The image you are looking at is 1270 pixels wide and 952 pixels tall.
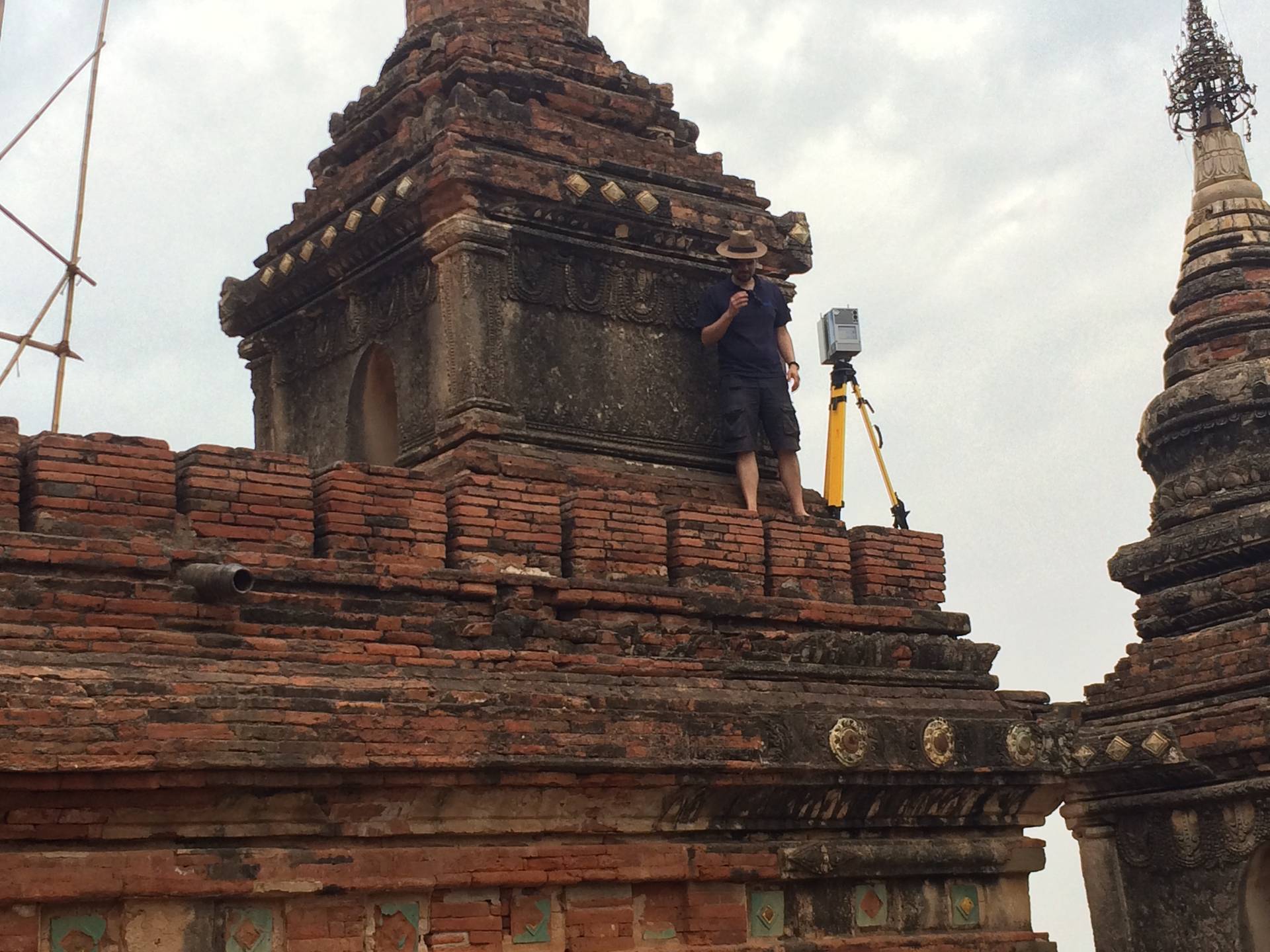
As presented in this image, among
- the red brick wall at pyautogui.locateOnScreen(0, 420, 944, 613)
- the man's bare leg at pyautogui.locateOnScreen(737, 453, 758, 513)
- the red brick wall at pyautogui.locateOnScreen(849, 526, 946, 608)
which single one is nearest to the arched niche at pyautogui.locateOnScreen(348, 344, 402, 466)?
the red brick wall at pyautogui.locateOnScreen(0, 420, 944, 613)

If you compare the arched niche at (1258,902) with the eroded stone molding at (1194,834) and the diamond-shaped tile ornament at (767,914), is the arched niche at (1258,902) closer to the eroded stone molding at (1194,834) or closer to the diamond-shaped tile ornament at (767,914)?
the eroded stone molding at (1194,834)

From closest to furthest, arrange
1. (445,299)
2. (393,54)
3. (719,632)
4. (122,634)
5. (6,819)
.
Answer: (6,819) < (122,634) < (719,632) < (445,299) < (393,54)

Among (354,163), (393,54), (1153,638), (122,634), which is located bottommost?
(122,634)

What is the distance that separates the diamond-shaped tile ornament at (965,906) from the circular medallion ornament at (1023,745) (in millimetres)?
756

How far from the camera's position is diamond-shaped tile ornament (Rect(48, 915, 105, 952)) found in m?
7.87

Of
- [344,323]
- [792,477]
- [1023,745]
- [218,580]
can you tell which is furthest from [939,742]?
[344,323]

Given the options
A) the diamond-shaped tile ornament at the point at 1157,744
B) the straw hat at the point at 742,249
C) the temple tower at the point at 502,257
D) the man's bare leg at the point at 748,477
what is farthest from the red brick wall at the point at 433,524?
the diamond-shaped tile ornament at the point at 1157,744

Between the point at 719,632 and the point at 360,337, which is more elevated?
the point at 360,337

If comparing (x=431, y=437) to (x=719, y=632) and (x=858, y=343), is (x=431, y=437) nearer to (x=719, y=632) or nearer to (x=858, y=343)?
(x=719, y=632)

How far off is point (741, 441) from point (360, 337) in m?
2.55

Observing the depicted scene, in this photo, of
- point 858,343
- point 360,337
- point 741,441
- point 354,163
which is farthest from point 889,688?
point 354,163

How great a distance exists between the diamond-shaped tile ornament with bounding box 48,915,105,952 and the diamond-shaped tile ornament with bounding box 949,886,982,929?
15.7ft

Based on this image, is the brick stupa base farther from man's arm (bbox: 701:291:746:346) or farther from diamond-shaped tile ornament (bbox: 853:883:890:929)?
man's arm (bbox: 701:291:746:346)

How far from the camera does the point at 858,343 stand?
13.0 meters
